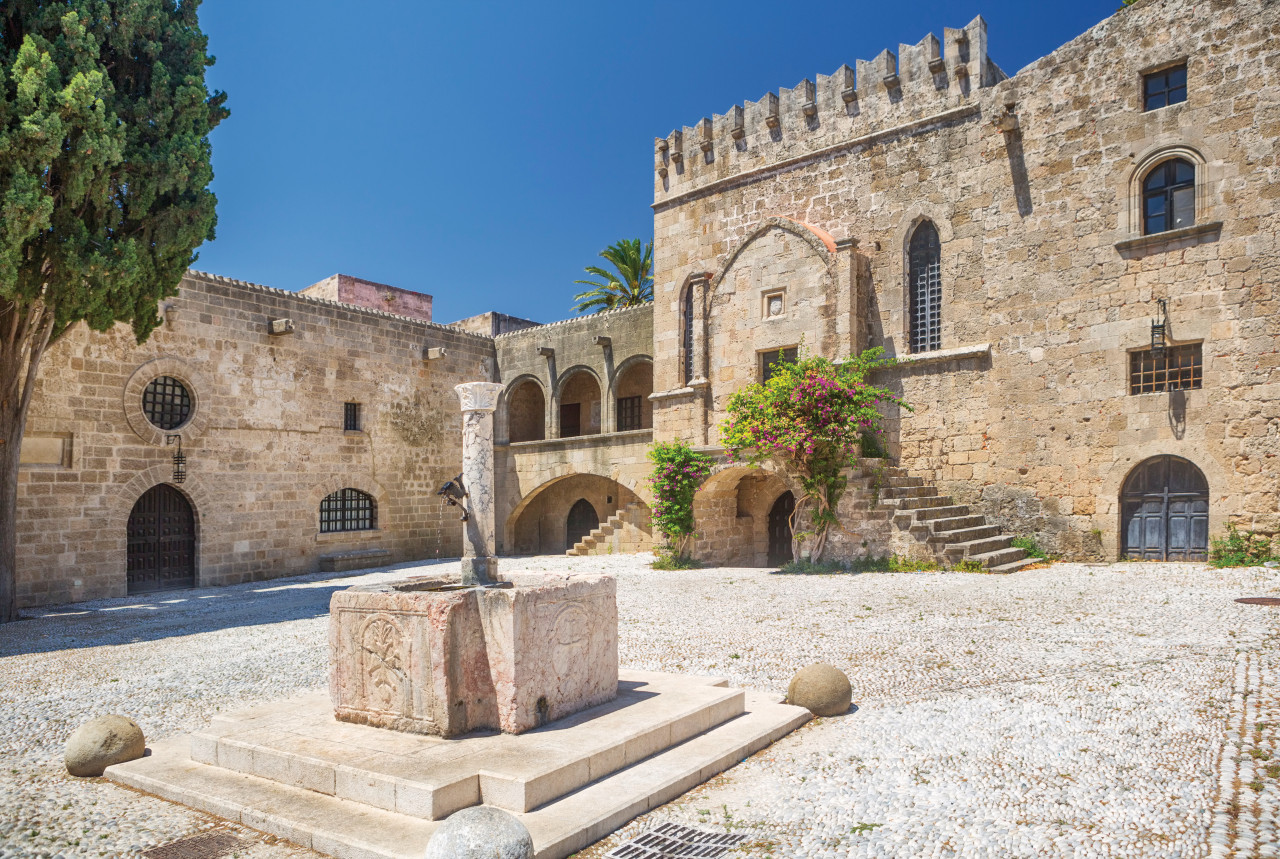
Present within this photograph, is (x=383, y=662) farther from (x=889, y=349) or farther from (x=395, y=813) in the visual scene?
(x=889, y=349)

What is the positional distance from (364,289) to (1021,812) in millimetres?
26083

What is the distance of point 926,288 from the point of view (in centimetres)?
1498

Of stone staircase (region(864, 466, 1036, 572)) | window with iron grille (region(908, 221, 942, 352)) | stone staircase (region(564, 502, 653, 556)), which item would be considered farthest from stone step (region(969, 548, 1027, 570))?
stone staircase (region(564, 502, 653, 556))

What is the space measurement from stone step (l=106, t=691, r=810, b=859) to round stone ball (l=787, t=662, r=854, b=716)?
0.31 meters

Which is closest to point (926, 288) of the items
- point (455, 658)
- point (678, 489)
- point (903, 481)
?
point (903, 481)

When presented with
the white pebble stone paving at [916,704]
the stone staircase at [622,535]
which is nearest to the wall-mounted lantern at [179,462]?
the white pebble stone paving at [916,704]

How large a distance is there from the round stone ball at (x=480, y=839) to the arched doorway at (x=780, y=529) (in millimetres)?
14590

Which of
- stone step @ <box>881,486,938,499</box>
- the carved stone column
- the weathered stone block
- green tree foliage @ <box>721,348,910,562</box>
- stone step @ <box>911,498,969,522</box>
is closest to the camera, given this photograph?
the weathered stone block

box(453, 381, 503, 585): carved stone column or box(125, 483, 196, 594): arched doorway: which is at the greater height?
box(453, 381, 503, 585): carved stone column

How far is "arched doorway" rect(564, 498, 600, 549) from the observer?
862 inches

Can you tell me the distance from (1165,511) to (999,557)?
2.43m

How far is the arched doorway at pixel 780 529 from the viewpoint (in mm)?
17500

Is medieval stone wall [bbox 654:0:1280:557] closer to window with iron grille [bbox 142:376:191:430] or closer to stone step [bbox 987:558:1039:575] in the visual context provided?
stone step [bbox 987:558:1039:575]

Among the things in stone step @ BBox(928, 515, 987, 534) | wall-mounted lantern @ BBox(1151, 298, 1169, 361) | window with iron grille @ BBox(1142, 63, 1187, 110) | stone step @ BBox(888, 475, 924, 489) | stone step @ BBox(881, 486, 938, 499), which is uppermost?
window with iron grille @ BBox(1142, 63, 1187, 110)
